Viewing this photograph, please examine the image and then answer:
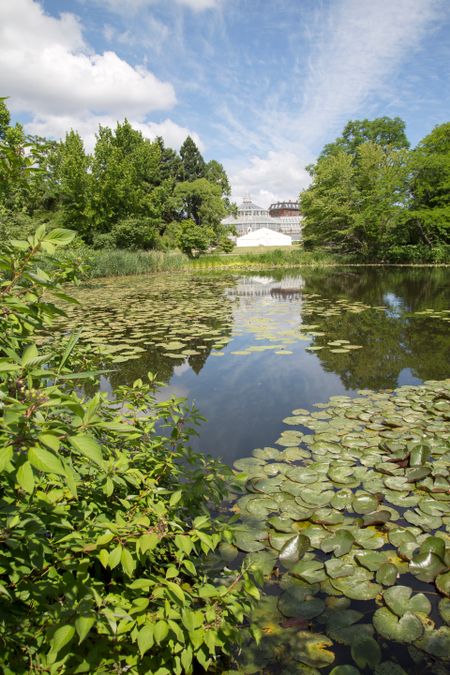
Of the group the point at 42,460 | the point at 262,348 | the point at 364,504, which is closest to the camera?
the point at 42,460

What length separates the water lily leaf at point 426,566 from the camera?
5.42ft

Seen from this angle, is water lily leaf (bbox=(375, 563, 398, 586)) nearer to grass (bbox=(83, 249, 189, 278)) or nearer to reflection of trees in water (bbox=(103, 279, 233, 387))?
reflection of trees in water (bbox=(103, 279, 233, 387))

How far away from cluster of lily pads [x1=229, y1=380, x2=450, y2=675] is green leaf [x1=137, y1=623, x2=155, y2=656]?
35 cm

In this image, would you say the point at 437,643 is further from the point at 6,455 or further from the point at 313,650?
the point at 6,455

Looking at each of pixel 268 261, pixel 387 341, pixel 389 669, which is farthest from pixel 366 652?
pixel 268 261

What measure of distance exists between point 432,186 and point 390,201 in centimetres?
272

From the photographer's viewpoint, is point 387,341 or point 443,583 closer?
point 443,583

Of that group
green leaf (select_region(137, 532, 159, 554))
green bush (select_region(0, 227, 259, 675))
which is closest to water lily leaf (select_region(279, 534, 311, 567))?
green bush (select_region(0, 227, 259, 675))

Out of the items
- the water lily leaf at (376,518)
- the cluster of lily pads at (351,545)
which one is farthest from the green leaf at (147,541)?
the water lily leaf at (376,518)

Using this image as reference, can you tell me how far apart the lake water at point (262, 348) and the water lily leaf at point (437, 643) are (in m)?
1.50

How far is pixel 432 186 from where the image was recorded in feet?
76.7

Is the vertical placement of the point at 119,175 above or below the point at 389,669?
above

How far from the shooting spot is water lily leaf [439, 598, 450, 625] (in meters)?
1.47

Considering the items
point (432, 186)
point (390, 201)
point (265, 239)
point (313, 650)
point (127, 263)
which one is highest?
point (432, 186)
